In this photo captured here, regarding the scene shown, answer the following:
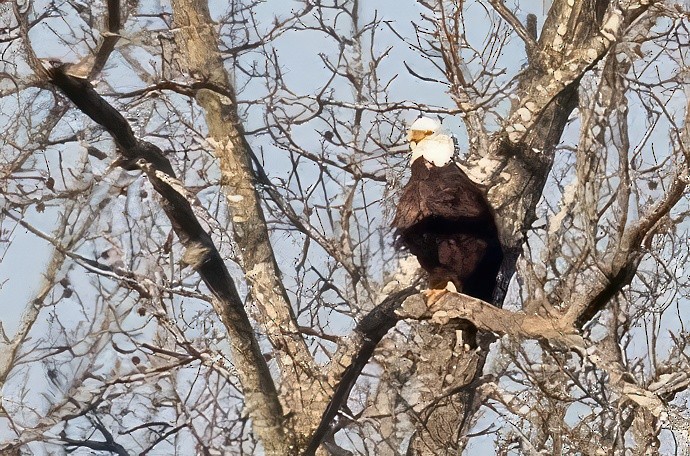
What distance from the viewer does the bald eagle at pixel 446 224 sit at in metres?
3.99

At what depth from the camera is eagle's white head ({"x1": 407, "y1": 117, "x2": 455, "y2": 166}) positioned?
4.10m

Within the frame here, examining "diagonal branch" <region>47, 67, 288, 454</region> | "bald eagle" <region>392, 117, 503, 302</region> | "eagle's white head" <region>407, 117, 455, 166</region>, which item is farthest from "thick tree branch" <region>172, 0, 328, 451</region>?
"eagle's white head" <region>407, 117, 455, 166</region>

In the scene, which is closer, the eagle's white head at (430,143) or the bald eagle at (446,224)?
the bald eagle at (446,224)

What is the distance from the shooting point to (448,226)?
4.02 meters

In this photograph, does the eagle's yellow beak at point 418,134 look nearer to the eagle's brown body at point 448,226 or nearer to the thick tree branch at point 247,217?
the eagle's brown body at point 448,226

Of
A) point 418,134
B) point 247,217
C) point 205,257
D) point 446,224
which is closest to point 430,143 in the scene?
point 418,134

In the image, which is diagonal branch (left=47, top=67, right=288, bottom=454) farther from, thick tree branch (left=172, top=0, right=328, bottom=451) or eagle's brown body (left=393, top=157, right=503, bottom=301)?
eagle's brown body (left=393, top=157, right=503, bottom=301)

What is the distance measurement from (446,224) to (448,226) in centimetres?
2

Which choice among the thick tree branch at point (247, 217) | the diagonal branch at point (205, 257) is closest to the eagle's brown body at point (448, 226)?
the thick tree branch at point (247, 217)

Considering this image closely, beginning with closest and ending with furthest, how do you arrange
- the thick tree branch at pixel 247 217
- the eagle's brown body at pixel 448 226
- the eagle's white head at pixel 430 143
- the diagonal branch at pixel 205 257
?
1. the eagle's brown body at pixel 448 226
2. the eagle's white head at pixel 430 143
3. the thick tree branch at pixel 247 217
4. the diagonal branch at pixel 205 257

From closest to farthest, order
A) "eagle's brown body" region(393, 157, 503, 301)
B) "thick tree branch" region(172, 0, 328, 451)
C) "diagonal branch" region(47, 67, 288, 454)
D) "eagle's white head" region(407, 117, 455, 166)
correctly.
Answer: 1. "eagle's brown body" region(393, 157, 503, 301)
2. "eagle's white head" region(407, 117, 455, 166)
3. "thick tree branch" region(172, 0, 328, 451)
4. "diagonal branch" region(47, 67, 288, 454)

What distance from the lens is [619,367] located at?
3182 mm

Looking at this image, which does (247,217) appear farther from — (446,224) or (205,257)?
(446,224)

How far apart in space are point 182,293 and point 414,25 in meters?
2.17
